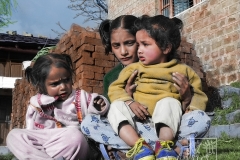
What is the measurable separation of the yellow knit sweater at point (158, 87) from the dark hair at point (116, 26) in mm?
695

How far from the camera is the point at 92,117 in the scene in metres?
2.66

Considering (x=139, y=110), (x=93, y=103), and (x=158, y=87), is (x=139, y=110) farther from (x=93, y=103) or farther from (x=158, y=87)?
(x=93, y=103)

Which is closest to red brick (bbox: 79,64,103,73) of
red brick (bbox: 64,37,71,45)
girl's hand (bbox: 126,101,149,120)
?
red brick (bbox: 64,37,71,45)

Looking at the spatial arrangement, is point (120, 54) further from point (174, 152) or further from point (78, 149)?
point (174, 152)

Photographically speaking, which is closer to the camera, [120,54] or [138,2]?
[120,54]

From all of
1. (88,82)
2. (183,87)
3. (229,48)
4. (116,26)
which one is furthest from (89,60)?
(229,48)

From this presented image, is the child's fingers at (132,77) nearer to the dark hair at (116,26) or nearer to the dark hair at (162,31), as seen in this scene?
the dark hair at (162,31)

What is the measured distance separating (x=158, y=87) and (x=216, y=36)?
5.21m

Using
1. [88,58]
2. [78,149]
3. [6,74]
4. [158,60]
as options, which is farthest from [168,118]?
[6,74]

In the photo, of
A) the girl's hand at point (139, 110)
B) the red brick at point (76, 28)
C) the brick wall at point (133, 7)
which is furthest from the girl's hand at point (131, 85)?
the brick wall at point (133, 7)

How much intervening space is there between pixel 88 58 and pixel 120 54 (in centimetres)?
182

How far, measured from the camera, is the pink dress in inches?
104

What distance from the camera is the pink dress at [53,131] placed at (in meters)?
2.65

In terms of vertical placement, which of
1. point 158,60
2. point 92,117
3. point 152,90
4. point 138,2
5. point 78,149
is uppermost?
point 138,2
